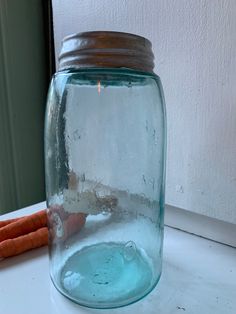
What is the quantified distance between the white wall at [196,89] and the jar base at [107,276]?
0.42 feet

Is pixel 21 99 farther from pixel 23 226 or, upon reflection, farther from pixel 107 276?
pixel 107 276

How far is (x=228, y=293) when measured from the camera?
368 millimetres

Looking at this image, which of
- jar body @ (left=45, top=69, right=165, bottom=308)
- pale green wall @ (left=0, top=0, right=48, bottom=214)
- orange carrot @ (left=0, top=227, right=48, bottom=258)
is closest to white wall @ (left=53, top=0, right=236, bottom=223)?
jar body @ (left=45, top=69, right=165, bottom=308)

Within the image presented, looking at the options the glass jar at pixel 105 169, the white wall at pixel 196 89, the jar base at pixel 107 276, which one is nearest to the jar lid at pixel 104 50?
the glass jar at pixel 105 169

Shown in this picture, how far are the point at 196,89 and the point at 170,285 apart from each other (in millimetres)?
271

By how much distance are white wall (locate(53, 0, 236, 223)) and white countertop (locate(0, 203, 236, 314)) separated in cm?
7

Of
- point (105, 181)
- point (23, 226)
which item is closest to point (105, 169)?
point (105, 181)

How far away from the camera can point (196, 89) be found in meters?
0.46

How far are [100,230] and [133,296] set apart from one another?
0.53ft

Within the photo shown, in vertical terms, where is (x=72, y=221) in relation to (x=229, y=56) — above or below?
below

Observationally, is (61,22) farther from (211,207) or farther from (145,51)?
(211,207)

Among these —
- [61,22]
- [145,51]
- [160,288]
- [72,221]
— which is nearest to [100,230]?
[72,221]

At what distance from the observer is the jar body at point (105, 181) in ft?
1.28

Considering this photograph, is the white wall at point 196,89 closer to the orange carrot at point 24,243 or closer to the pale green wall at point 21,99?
the orange carrot at point 24,243
